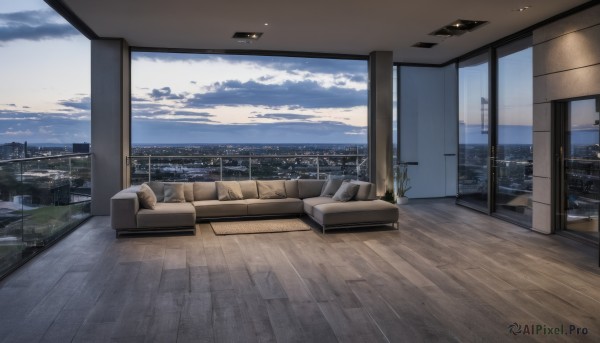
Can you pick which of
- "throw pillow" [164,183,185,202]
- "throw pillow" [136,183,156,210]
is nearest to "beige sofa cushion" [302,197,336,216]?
"throw pillow" [164,183,185,202]

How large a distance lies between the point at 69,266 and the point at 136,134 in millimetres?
4270

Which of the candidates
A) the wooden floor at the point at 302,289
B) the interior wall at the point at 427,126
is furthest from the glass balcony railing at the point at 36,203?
the interior wall at the point at 427,126

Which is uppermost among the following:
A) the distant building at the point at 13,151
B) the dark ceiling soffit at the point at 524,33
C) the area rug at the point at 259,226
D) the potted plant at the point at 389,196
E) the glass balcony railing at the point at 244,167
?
the dark ceiling soffit at the point at 524,33

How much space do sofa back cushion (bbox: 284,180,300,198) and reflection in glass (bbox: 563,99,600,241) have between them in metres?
4.03

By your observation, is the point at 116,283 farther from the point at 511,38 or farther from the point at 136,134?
the point at 511,38

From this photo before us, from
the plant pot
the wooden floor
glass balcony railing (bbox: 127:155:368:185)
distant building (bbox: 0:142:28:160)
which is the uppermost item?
distant building (bbox: 0:142:28:160)

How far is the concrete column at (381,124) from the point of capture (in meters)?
9.36

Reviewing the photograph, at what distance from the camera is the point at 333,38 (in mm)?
8125

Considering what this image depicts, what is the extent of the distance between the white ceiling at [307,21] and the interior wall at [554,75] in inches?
9.5

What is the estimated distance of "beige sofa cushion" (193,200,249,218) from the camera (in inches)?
299

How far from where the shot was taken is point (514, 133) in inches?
306

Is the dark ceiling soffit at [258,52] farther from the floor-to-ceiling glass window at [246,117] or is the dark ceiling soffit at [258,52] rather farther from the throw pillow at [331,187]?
the throw pillow at [331,187]

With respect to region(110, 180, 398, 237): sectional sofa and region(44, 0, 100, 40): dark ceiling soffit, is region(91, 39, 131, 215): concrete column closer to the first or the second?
region(44, 0, 100, 40): dark ceiling soffit

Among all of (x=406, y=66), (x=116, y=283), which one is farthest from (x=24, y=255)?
(x=406, y=66)
